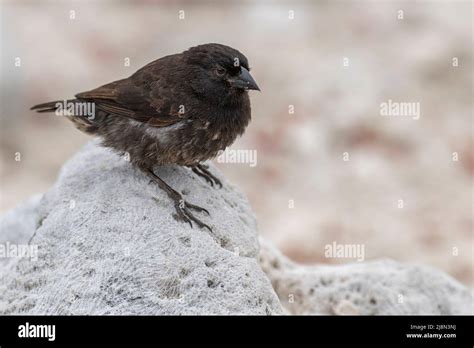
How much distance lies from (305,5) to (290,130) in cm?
383

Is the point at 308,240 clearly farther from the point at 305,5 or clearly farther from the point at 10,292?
the point at 305,5

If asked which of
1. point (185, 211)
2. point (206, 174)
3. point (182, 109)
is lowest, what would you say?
point (185, 211)

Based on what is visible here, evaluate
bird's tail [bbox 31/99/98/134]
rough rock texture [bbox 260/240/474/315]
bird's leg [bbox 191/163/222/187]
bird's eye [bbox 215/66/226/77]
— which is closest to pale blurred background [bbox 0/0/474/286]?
rough rock texture [bbox 260/240/474/315]

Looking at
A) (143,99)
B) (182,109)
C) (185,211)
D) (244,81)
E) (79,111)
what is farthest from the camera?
(79,111)

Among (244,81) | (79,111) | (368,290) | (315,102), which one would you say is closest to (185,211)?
(244,81)

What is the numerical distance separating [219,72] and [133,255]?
142 centimetres

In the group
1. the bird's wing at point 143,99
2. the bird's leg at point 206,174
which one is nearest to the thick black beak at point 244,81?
the bird's wing at point 143,99

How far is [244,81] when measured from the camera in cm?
546

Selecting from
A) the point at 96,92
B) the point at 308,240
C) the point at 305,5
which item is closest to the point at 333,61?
the point at 305,5

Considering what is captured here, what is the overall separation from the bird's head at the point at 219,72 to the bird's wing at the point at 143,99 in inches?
7.9

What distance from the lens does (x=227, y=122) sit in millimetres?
5602

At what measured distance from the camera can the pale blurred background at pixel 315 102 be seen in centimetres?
1102

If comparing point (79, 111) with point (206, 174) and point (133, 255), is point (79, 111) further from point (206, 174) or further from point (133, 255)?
point (133, 255)

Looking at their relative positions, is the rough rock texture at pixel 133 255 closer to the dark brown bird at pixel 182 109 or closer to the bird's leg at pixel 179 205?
the bird's leg at pixel 179 205
